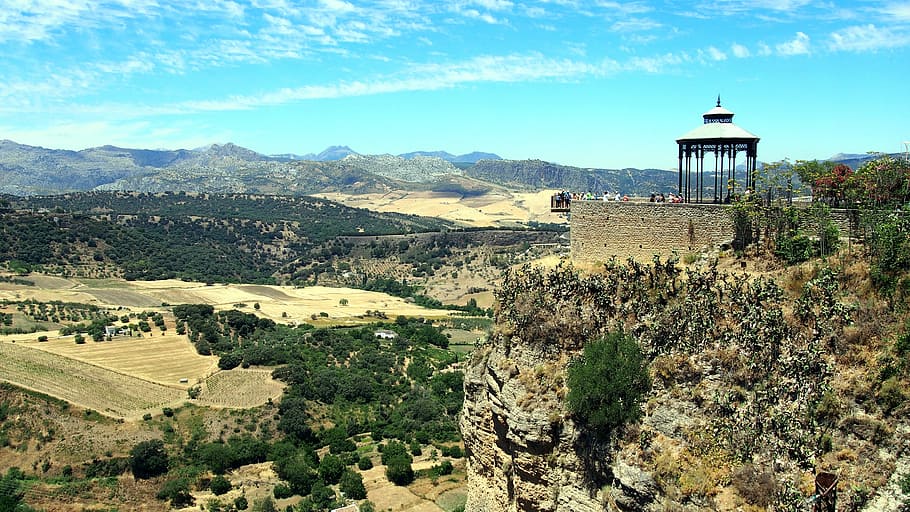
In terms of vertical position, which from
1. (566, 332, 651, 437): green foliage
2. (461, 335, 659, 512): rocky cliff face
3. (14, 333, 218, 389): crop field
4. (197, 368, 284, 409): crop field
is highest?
(566, 332, 651, 437): green foliage

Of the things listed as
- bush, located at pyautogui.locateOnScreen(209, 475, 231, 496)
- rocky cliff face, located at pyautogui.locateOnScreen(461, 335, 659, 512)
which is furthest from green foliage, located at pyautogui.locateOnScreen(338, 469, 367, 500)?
rocky cliff face, located at pyautogui.locateOnScreen(461, 335, 659, 512)

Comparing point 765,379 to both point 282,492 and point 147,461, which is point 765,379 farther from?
point 147,461

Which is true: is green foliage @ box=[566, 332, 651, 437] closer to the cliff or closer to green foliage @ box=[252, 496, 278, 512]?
the cliff

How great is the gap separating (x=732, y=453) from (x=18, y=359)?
58.1 metres

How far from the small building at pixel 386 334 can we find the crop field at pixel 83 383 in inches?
980

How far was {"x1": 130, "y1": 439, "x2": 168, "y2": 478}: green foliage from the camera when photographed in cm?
4462

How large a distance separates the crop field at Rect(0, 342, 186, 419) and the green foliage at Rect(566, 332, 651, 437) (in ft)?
143

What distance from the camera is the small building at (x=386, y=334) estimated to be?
76.8 m

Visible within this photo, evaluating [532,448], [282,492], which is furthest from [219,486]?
[532,448]

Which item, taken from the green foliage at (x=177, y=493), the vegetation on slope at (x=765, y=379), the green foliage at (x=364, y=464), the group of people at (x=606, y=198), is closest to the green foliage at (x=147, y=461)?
the green foliage at (x=177, y=493)

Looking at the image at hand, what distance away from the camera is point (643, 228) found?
69.1 ft

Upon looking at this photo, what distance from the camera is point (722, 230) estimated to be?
19703mm

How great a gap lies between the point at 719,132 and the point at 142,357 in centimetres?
5481

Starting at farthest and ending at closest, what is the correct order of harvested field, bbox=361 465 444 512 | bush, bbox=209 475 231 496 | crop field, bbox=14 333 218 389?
crop field, bbox=14 333 218 389 → bush, bbox=209 475 231 496 → harvested field, bbox=361 465 444 512
